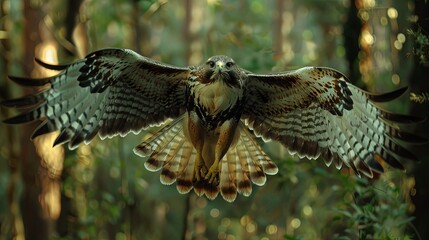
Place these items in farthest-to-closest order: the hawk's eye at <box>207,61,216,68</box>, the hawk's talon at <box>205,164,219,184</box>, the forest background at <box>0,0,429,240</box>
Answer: the forest background at <box>0,0,429,240</box> < the hawk's talon at <box>205,164,219,184</box> < the hawk's eye at <box>207,61,216,68</box>

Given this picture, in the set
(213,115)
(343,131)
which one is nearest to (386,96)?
(343,131)

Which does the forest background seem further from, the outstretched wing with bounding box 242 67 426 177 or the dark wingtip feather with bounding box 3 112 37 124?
the dark wingtip feather with bounding box 3 112 37 124

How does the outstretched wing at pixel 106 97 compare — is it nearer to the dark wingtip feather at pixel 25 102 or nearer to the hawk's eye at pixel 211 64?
the dark wingtip feather at pixel 25 102

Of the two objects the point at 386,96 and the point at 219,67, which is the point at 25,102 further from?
the point at 386,96

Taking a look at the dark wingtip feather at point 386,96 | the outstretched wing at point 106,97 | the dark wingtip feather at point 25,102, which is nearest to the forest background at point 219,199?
the dark wingtip feather at point 386,96

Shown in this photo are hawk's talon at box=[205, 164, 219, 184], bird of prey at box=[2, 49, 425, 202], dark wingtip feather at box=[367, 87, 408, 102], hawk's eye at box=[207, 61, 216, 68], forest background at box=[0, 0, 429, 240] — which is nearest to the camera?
dark wingtip feather at box=[367, 87, 408, 102]

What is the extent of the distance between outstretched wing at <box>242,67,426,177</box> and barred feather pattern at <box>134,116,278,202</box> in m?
0.22

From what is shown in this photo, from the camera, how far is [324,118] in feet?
21.2

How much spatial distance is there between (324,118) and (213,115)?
997mm

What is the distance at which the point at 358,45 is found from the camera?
7910mm

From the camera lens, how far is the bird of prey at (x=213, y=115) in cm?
598

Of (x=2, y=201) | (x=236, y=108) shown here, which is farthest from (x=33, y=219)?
(x=2, y=201)

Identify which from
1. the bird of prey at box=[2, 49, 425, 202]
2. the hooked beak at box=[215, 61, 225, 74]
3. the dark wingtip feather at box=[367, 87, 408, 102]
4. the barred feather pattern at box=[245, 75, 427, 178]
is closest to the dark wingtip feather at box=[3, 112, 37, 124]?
the bird of prey at box=[2, 49, 425, 202]

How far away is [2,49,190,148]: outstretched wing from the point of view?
618cm
